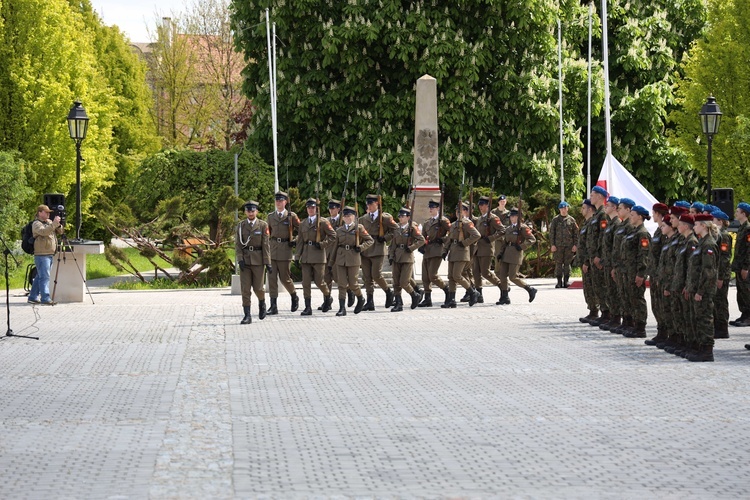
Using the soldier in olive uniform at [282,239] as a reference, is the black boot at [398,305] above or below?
below

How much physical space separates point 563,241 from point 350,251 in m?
7.31

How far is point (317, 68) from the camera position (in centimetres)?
3644

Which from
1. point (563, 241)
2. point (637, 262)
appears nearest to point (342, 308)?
point (637, 262)

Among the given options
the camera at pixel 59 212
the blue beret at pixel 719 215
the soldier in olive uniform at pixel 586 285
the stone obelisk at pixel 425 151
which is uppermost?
the stone obelisk at pixel 425 151

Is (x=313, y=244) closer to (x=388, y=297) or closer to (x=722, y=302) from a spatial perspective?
(x=388, y=297)

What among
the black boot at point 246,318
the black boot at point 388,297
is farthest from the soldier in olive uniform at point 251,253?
the black boot at point 388,297

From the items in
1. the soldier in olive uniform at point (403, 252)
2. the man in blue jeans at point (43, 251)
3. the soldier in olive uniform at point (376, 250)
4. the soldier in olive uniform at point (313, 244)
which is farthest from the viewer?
the man in blue jeans at point (43, 251)

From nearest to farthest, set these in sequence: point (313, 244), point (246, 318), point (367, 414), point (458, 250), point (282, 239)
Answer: point (367, 414)
point (246, 318)
point (313, 244)
point (282, 239)
point (458, 250)

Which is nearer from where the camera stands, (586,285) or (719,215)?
(719,215)

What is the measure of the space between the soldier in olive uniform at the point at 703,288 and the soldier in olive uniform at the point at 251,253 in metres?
6.76

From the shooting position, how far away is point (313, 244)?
68.2 feet

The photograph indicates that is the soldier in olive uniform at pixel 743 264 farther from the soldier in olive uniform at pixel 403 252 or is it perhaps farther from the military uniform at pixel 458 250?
the soldier in olive uniform at pixel 403 252

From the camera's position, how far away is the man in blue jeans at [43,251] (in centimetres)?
2272

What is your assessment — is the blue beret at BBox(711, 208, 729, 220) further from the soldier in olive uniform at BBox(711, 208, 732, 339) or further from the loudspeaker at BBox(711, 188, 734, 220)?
the loudspeaker at BBox(711, 188, 734, 220)
